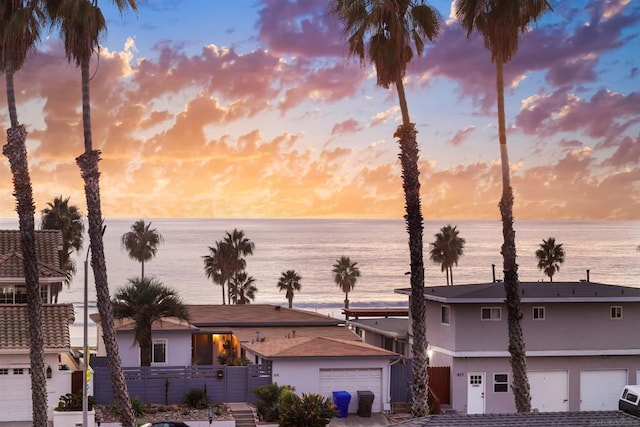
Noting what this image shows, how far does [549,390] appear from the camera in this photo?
45.8 metres

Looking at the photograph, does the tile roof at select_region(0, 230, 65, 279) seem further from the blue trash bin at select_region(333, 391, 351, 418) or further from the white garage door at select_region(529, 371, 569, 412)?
the white garage door at select_region(529, 371, 569, 412)

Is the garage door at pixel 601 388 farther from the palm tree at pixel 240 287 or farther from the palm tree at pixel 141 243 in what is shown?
the palm tree at pixel 141 243

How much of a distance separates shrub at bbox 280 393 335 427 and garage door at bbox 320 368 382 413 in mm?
3960

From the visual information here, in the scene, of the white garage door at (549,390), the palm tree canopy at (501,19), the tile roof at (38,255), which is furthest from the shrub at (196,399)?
the palm tree canopy at (501,19)

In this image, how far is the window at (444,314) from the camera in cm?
4559

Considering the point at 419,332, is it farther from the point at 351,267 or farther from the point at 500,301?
the point at 351,267

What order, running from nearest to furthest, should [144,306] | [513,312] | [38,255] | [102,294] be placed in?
[102,294]
[513,312]
[38,255]
[144,306]

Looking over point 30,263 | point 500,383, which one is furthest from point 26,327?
point 500,383

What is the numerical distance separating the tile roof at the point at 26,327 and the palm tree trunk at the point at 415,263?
1410cm

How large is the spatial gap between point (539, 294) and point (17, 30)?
26850mm

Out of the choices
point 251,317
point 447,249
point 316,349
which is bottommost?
point 316,349

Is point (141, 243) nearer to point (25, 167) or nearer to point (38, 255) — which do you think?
point (38, 255)

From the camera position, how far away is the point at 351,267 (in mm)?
105938

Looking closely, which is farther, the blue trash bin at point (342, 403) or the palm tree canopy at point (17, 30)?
the blue trash bin at point (342, 403)
